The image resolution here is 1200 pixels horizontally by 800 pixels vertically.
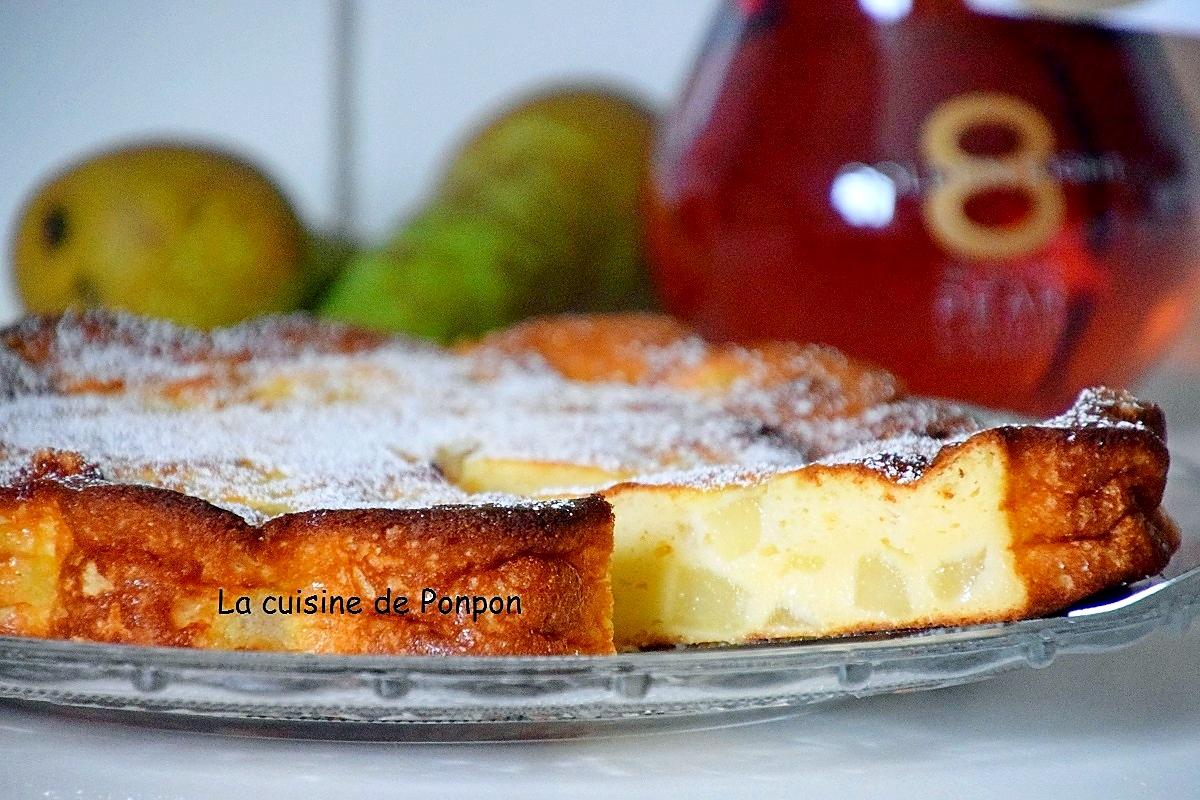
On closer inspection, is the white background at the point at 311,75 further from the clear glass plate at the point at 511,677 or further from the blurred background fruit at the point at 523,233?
the clear glass plate at the point at 511,677

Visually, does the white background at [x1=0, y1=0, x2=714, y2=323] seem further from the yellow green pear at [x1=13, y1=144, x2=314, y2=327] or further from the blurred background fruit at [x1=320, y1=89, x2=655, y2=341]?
the yellow green pear at [x1=13, y1=144, x2=314, y2=327]

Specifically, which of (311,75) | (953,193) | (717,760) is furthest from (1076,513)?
(311,75)

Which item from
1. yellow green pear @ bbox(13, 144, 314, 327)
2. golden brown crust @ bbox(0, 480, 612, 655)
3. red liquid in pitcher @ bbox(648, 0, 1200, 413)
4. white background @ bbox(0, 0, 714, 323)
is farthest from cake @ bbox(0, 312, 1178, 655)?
white background @ bbox(0, 0, 714, 323)

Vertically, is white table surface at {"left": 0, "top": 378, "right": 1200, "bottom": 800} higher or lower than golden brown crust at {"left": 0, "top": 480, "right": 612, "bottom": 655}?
lower

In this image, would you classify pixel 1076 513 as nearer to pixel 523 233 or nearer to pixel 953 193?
pixel 953 193

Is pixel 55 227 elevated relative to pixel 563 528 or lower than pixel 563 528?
elevated

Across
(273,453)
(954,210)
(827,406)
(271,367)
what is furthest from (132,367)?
(954,210)
